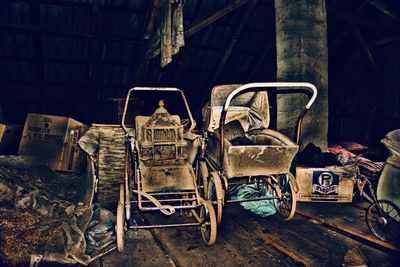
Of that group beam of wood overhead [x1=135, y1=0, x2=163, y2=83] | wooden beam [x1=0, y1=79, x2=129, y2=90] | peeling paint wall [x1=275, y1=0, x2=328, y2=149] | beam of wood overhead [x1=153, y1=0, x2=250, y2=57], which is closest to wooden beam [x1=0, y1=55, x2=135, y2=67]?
beam of wood overhead [x1=135, y1=0, x2=163, y2=83]

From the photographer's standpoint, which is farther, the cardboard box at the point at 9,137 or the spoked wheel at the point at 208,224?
the cardboard box at the point at 9,137

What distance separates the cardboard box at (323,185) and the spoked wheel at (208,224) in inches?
80.0

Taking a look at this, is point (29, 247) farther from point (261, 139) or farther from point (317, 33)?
point (317, 33)

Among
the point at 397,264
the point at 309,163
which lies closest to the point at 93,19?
the point at 309,163

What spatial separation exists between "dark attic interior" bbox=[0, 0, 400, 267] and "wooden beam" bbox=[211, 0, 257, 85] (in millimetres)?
58

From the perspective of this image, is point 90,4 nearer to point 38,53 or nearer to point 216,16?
point 38,53

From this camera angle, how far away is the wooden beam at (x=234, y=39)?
7.54 meters

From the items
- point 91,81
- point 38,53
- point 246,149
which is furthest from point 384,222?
point 38,53

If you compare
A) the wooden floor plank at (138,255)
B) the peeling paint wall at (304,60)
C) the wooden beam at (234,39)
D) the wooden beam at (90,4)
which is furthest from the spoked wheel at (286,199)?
the wooden beam at (90,4)

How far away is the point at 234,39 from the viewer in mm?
8422

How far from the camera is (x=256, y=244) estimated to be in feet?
12.3

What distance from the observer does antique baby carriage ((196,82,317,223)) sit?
3.92 meters

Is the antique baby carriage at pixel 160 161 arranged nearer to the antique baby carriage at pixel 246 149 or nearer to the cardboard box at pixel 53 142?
the antique baby carriage at pixel 246 149

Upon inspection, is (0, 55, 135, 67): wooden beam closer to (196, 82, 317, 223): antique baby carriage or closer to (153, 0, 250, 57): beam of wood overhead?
(153, 0, 250, 57): beam of wood overhead
